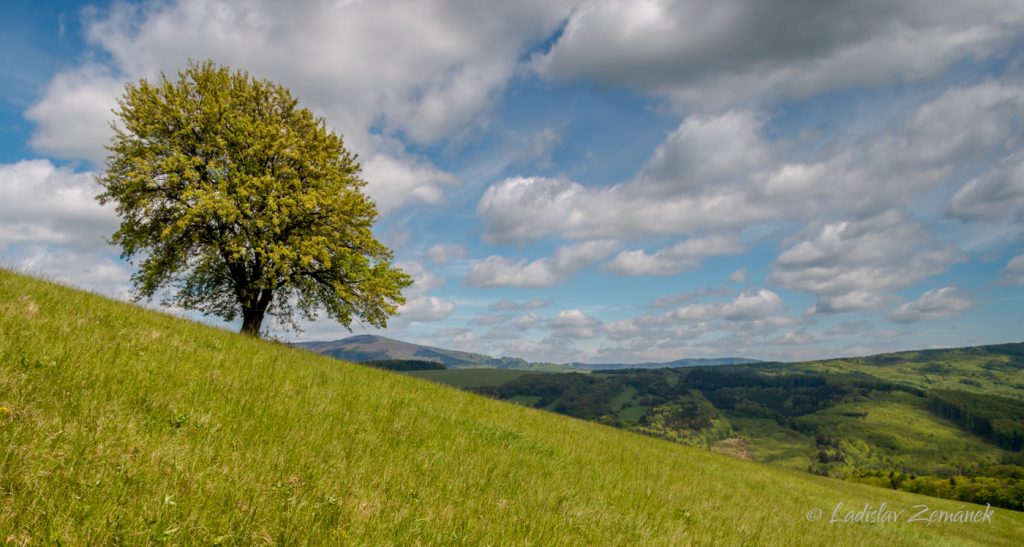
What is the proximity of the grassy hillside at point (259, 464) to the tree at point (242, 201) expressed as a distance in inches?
481

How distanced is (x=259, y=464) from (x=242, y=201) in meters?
21.4

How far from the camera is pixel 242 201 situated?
75.0 feet

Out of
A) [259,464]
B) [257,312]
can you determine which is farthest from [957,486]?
[259,464]

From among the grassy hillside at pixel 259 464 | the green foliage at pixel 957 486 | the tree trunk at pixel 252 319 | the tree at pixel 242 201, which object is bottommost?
the green foliage at pixel 957 486

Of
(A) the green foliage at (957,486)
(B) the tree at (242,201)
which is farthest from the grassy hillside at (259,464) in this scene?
(A) the green foliage at (957,486)

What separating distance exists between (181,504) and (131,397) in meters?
3.00

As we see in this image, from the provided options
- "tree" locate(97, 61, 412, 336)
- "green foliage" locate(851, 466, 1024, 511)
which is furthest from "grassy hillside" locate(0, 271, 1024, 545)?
"green foliage" locate(851, 466, 1024, 511)

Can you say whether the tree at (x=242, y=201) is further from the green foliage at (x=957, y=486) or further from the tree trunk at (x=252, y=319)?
the green foliage at (x=957, y=486)

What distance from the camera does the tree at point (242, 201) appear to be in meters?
23.1

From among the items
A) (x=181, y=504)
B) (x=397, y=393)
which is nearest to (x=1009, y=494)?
(x=397, y=393)


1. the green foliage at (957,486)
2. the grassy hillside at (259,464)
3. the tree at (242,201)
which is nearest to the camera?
the grassy hillside at (259,464)

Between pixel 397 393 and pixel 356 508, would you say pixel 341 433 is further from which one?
pixel 397 393

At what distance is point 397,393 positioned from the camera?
1259 centimetres

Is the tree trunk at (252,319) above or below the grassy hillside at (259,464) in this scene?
above
